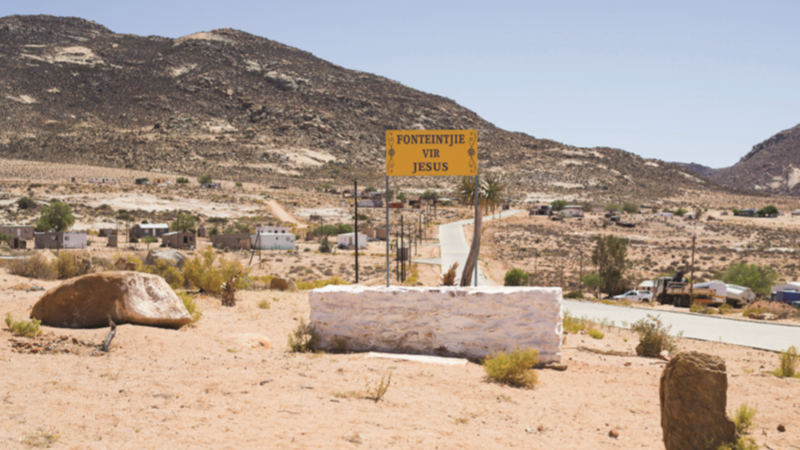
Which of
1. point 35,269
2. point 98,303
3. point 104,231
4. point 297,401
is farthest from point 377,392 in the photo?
point 104,231

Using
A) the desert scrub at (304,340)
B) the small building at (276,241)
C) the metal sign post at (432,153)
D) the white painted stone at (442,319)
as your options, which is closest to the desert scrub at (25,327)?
the desert scrub at (304,340)

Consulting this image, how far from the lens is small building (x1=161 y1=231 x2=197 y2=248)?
1852 inches

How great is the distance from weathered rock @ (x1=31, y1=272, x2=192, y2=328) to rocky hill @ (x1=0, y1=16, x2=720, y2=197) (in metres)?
96.9

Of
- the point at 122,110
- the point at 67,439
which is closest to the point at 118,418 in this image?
the point at 67,439

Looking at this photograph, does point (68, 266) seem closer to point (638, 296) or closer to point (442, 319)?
point (442, 319)

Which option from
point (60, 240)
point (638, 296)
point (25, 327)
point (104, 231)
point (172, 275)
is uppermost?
point (25, 327)

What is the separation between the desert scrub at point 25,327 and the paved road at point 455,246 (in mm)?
27653

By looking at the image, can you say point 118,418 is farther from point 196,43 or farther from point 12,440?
point 196,43

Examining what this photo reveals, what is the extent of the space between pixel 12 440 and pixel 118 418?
1041 millimetres

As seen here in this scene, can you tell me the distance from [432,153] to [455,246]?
143 ft

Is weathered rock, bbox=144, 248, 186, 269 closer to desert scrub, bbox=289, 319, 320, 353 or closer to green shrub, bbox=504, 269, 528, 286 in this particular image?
desert scrub, bbox=289, 319, 320, 353

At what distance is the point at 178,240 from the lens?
47344 mm

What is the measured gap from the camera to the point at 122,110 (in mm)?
128125

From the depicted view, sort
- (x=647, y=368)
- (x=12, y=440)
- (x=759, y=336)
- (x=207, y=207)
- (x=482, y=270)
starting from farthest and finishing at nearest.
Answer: (x=207, y=207) < (x=482, y=270) < (x=759, y=336) < (x=647, y=368) < (x=12, y=440)
